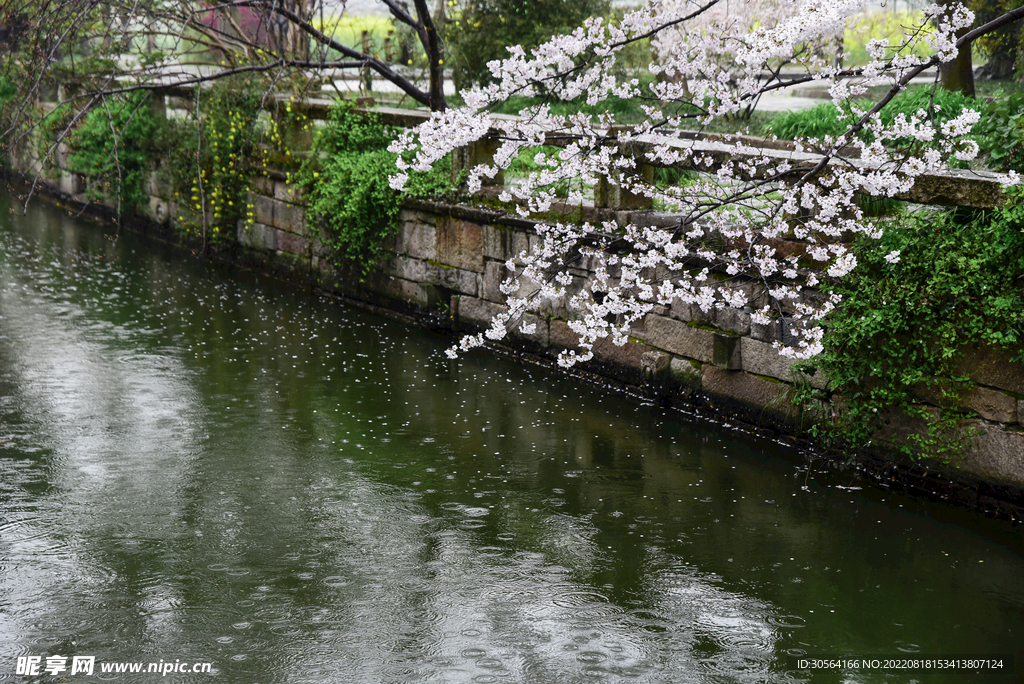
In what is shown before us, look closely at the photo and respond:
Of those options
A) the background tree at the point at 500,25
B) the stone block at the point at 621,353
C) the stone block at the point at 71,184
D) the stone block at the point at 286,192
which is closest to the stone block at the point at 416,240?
the stone block at the point at 286,192

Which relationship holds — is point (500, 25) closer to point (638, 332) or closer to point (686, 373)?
point (638, 332)

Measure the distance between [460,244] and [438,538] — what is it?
4371 mm

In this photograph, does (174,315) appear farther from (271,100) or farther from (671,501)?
(671,501)

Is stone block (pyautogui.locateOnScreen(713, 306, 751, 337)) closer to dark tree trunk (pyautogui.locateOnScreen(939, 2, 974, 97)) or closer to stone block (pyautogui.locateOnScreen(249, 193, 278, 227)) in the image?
dark tree trunk (pyautogui.locateOnScreen(939, 2, 974, 97))

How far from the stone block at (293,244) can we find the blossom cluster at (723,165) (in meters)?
3.87

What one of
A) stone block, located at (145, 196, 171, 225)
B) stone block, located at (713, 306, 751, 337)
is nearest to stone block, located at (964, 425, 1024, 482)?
stone block, located at (713, 306, 751, 337)

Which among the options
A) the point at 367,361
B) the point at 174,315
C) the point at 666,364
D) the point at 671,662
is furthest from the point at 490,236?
the point at 671,662

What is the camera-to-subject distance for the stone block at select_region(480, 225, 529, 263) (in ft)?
27.4

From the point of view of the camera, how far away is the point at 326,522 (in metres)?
5.28

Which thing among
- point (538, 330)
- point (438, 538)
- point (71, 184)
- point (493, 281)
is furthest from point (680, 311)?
point (71, 184)

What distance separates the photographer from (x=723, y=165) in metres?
6.35

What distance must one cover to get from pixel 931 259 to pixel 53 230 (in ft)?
41.3

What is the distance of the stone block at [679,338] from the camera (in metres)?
6.98

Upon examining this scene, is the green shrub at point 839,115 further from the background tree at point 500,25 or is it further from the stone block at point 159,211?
the stone block at point 159,211
